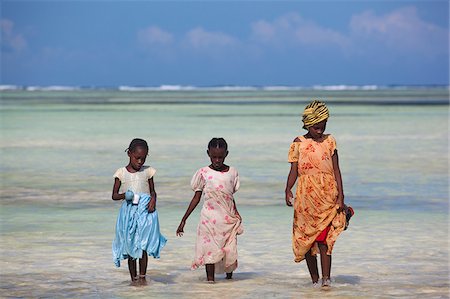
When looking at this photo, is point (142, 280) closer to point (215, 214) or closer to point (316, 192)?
point (215, 214)

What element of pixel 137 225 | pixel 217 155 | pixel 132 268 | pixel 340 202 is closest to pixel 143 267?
pixel 132 268

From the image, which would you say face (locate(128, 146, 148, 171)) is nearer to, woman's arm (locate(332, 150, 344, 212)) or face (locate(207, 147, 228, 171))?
face (locate(207, 147, 228, 171))

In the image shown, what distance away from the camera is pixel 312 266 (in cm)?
738

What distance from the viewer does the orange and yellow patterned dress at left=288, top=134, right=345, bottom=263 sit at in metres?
7.20

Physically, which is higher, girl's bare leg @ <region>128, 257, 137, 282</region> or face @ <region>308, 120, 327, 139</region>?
face @ <region>308, 120, 327, 139</region>

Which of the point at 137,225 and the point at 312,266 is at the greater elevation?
the point at 137,225

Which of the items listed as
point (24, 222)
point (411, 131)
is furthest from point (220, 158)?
point (411, 131)

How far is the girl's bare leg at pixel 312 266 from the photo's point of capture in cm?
733

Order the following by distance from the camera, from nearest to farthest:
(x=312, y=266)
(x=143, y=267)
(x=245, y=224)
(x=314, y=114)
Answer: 1. (x=314, y=114)
2. (x=312, y=266)
3. (x=143, y=267)
4. (x=245, y=224)

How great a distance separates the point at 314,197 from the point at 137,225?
1.20 metres

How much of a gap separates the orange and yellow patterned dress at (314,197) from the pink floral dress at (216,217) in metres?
0.45

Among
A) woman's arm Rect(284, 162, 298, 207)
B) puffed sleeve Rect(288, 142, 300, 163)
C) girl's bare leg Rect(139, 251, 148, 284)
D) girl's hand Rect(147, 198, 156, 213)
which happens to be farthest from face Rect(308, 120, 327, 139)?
girl's bare leg Rect(139, 251, 148, 284)

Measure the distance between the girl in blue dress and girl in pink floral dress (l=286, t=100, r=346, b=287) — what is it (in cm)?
93

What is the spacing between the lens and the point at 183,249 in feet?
30.5
